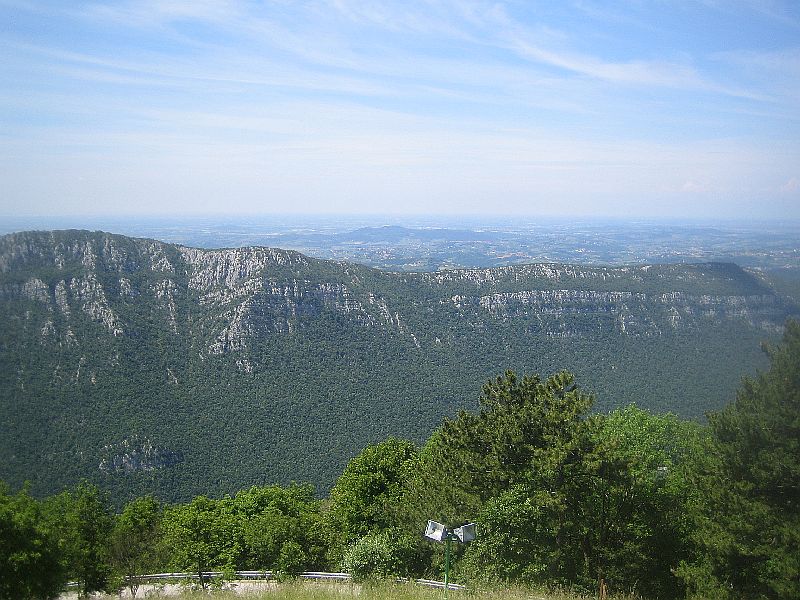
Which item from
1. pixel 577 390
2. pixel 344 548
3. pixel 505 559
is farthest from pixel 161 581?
pixel 577 390

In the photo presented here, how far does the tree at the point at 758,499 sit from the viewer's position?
1398cm

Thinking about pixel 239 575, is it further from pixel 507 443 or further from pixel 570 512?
pixel 570 512

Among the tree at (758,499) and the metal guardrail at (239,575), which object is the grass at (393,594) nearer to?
the tree at (758,499)

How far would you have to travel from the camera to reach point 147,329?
3593 inches

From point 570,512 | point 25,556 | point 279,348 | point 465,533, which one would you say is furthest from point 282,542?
point 279,348

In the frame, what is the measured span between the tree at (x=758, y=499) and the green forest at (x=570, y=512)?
0.04m

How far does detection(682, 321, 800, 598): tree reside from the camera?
550 inches

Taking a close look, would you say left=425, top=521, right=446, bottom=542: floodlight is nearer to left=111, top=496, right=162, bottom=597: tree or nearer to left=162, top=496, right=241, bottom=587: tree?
left=111, top=496, right=162, bottom=597: tree

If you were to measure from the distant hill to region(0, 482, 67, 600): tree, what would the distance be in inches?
1755

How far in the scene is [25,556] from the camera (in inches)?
538

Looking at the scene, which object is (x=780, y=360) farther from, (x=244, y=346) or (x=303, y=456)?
(x=244, y=346)

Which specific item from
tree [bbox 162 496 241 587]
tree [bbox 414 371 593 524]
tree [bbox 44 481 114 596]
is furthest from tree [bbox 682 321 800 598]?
tree [bbox 162 496 241 587]

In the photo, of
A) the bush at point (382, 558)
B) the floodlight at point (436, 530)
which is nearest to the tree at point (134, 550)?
the bush at point (382, 558)

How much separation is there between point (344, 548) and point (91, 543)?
969 centimetres
